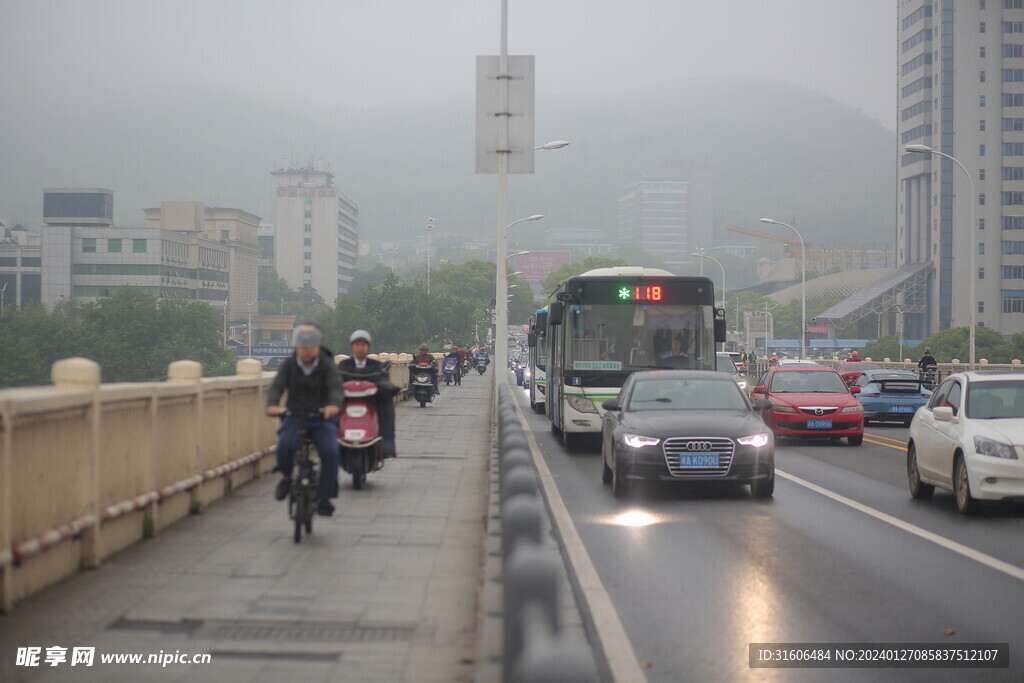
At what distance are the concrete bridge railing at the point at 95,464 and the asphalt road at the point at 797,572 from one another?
3514mm

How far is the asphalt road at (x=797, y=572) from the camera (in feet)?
21.4

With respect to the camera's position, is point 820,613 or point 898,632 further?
point 820,613

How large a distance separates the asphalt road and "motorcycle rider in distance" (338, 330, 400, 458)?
224 centimetres

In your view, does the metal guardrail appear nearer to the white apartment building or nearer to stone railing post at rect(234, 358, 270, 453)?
stone railing post at rect(234, 358, 270, 453)

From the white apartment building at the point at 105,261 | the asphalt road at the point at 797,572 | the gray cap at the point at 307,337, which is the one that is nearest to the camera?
the asphalt road at the point at 797,572

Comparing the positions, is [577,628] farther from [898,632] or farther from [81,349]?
[81,349]

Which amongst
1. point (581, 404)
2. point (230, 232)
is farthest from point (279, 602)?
point (230, 232)

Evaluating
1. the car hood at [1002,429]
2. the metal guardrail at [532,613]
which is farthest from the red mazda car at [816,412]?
the metal guardrail at [532,613]

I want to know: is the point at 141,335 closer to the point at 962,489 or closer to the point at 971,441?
the point at 962,489

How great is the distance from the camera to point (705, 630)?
270 inches

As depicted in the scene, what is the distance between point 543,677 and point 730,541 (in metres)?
7.45

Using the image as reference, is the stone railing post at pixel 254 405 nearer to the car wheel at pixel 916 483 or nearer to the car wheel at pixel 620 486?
the car wheel at pixel 620 486

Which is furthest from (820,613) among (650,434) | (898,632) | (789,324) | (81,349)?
(789,324)

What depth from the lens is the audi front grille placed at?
43.5 feet
